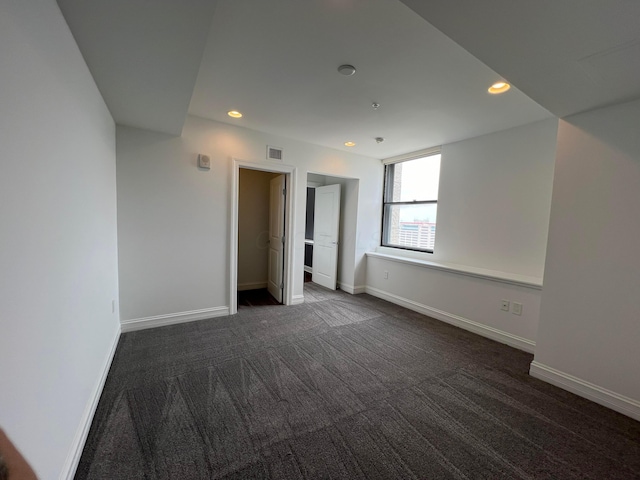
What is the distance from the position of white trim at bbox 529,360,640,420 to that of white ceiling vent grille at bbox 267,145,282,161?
11.9 feet

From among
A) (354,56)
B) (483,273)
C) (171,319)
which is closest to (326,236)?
(483,273)

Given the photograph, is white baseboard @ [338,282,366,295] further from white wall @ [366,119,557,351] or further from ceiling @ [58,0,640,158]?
ceiling @ [58,0,640,158]

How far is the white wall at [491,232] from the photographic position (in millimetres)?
2891

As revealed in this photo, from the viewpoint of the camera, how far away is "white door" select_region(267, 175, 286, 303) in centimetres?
402

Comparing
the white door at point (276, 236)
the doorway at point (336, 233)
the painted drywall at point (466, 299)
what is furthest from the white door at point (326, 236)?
the white door at point (276, 236)

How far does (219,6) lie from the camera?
57.2 inches

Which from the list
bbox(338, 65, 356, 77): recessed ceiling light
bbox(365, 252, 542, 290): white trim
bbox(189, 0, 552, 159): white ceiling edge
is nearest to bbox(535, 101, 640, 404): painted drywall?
bbox(365, 252, 542, 290): white trim

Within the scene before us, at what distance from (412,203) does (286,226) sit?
217 centimetres

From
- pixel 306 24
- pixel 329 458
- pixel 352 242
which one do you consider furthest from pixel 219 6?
pixel 352 242

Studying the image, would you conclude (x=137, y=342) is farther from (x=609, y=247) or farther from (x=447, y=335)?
(x=609, y=247)

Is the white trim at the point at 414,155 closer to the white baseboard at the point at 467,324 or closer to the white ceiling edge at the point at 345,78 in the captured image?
the white ceiling edge at the point at 345,78

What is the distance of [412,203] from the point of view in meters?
4.46

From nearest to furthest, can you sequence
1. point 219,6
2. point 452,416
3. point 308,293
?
point 219,6, point 452,416, point 308,293

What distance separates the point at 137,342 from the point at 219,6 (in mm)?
2943
